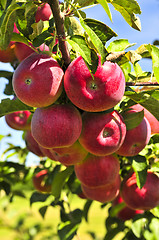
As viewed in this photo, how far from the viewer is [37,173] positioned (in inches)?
82.9

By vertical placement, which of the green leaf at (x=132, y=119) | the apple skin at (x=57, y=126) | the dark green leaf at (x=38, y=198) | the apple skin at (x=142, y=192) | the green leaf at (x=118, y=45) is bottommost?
the dark green leaf at (x=38, y=198)

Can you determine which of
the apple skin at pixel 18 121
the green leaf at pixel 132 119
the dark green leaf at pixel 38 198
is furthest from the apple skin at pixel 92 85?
the dark green leaf at pixel 38 198

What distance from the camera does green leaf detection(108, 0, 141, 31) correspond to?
984 millimetres

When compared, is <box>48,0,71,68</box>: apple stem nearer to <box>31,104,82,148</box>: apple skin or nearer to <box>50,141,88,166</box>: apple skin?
<box>31,104,82,148</box>: apple skin

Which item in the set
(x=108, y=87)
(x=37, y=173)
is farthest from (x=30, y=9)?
(x=37, y=173)

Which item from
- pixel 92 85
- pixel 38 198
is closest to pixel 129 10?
pixel 92 85

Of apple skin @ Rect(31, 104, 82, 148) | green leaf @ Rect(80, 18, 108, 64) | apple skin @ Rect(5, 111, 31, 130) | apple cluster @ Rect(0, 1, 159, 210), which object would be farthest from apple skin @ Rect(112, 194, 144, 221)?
green leaf @ Rect(80, 18, 108, 64)

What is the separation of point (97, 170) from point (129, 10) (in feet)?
2.15

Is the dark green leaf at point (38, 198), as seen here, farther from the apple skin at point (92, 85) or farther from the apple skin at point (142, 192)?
the apple skin at point (92, 85)

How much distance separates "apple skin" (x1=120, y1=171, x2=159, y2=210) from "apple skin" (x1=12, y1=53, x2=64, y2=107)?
73 cm

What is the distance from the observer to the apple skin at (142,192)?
4.92 ft

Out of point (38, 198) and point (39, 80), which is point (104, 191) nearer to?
point (38, 198)

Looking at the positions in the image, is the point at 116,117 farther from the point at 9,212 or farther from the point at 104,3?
the point at 9,212

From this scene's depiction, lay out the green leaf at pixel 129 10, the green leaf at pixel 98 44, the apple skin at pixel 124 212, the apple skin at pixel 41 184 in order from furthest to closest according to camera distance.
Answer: the apple skin at pixel 41 184
the apple skin at pixel 124 212
the green leaf at pixel 129 10
the green leaf at pixel 98 44
